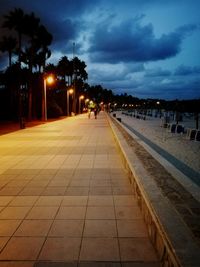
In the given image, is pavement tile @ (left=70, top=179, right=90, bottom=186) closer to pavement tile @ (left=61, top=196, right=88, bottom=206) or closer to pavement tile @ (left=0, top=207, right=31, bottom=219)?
pavement tile @ (left=61, top=196, right=88, bottom=206)

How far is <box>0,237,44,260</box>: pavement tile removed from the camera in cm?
397

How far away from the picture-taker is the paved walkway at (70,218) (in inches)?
156

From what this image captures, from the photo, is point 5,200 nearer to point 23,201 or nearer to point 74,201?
point 23,201

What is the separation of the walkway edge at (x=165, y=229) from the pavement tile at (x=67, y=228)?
1.08 metres

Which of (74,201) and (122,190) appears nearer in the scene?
(74,201)

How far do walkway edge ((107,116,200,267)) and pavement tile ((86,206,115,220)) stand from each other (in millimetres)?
562

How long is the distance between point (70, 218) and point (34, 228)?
68 cm

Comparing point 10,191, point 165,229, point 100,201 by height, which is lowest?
point 10,191

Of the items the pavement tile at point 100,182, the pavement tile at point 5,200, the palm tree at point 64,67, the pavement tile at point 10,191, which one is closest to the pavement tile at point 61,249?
the pavement tile at point 5,200

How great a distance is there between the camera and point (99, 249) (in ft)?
13.6

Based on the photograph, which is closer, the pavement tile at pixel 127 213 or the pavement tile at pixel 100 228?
the pavement tile at pixel 100 228

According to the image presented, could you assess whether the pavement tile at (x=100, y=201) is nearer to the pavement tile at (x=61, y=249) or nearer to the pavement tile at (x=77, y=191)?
the pavement tile at (x=77, y=191)

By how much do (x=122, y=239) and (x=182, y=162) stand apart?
7.22 m

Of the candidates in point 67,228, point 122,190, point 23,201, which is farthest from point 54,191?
point 67,228
